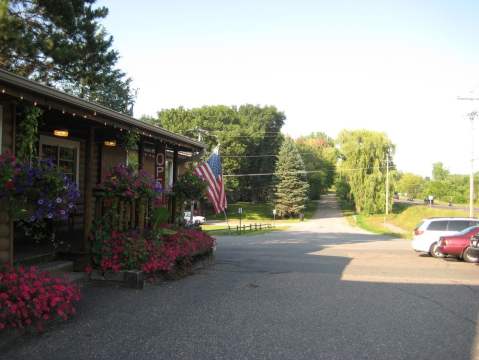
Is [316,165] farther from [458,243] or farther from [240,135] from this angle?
[458,243]

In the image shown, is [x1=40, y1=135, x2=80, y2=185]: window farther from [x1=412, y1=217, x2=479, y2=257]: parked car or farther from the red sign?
[x1=412, y1=217, x2=479, y2=257]: parked car

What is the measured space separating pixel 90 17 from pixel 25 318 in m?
13.1

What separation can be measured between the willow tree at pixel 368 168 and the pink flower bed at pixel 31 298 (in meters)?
54.4

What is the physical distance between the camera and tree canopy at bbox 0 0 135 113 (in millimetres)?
13828

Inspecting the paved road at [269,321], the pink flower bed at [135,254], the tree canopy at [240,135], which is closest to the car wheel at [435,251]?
the paved road at [269,321]

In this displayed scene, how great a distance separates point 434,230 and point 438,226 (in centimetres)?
31

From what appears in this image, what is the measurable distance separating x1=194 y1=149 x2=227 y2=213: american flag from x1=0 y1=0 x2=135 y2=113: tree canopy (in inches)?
230

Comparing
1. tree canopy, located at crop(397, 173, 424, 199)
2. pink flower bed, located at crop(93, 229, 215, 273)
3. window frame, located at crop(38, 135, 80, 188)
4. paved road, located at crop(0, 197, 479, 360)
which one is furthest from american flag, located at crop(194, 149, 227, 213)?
tree canopy, located at crop(397, 173, 424, 199)

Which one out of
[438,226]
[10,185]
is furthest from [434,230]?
[10,185]

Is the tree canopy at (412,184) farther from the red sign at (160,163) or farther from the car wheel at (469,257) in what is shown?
the red sign at (160,163)

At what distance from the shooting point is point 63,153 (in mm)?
11805

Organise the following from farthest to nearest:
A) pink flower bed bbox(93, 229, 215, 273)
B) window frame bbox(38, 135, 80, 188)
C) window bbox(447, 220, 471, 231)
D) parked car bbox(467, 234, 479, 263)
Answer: window bbox(447, 220, 471, 231) → parked car bbox(467, 234, 479, 263) → window frame bbox(38, 135, 80, 188) → pink flower bed bbox(93, 229, 215, 273)

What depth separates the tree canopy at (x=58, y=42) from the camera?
13828 mm

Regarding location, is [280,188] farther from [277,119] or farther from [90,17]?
[90,17]
